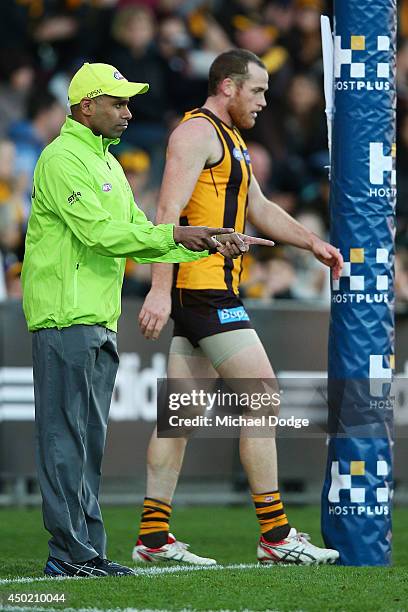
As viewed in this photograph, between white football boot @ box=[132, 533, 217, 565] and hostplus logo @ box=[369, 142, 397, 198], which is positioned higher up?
hostplus logo @ box=[369, 142, 397, 198]

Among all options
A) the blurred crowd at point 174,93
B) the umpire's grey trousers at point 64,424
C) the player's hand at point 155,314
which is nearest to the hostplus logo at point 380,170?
the player's hand at point 155,314

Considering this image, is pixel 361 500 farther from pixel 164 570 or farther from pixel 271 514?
pixel 164 570

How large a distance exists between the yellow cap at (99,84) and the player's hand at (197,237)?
2.34 feet

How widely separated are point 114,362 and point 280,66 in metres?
9.79

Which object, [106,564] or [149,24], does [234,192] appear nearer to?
[106,564]

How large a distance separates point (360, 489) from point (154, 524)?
1079 mm

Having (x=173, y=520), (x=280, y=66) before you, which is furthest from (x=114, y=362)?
(x=280, y=66)

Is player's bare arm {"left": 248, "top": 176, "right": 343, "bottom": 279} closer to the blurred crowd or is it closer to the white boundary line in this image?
the white boundary line

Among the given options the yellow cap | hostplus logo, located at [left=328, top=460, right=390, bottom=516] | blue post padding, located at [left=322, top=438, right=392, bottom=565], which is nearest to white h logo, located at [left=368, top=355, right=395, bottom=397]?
blue post padding, located at [left=322, top=438, right=392, bottom=565]

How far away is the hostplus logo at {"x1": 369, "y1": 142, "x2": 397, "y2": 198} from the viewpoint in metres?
7.13

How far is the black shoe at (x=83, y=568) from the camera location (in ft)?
20.5

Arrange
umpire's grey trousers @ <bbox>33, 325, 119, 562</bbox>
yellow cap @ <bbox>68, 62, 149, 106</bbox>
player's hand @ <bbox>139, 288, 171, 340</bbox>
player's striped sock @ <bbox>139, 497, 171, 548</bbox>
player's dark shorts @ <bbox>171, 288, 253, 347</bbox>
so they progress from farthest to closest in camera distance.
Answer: player's striped sock @ <bbox>139, 497, 171, 548</bbox> < player's dark shorts @ <bbox>171, 288, 253, 347</bbox> < player's hand @ <bbox>139, 288, 171, 340</bbox> < yellow cap @ <bbox>68, 62, 149, 106</bbox> < umpire's grey trousers @ <bbox>33, 325, 119, 562</bbox>

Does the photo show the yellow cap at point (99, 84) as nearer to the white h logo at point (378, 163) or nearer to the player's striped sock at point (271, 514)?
the white h logo at point (378, 163)

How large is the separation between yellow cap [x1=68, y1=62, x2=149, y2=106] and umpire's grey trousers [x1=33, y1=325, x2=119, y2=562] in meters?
1.03
